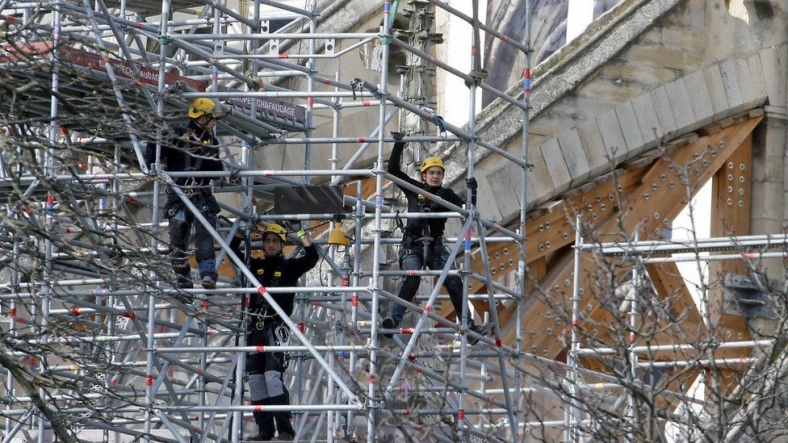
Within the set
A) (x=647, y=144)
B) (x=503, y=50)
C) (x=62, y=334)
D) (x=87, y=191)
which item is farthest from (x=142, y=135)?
(x=503, y=50)

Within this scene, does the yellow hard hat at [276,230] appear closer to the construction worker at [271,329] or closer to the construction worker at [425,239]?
the construction worker at [271,329]

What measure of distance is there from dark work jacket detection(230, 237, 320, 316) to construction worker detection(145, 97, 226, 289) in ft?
1.91

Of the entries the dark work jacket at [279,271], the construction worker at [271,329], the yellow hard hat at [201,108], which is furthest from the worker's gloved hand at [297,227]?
the yellow hard hat at [201,108]

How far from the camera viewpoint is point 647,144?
995 inches

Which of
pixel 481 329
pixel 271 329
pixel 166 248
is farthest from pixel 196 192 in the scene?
pixel 481 329

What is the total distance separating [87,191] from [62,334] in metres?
1.14

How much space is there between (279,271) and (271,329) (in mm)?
529

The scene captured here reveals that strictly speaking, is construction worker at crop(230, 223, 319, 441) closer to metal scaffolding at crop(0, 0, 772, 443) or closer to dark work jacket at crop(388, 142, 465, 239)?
metal scaffolding at crop(0, 0, 772, 443)

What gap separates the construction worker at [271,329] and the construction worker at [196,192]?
60 cm

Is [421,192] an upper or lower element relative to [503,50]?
lower

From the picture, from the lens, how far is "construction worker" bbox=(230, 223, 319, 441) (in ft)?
62.1

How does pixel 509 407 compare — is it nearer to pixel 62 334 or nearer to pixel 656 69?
pixel 62 334

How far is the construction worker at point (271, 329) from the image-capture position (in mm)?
18922

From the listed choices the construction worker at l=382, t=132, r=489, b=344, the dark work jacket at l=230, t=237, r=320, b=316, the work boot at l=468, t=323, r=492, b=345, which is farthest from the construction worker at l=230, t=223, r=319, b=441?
the work boot at l=468, t=323, r=492, b=345
